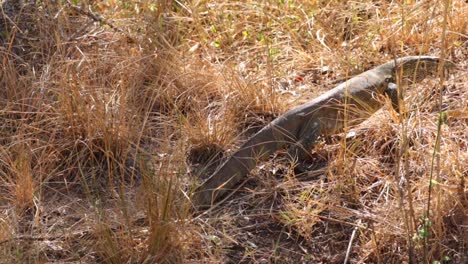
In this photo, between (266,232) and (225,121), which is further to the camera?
(225,121)

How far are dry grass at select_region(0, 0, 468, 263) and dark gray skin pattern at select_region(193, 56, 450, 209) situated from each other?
0.10m

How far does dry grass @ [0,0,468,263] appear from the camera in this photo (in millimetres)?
4133

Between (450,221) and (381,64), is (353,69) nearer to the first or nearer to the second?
(381,64)

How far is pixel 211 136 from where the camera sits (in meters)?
5.06

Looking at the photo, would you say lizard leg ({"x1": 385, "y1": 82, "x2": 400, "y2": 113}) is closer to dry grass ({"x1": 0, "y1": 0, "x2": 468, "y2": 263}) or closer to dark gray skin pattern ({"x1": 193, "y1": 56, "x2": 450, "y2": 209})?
dark gray skin pattern ({"x1": 193, "y1": 56, "x2": 450, "y2": 209})

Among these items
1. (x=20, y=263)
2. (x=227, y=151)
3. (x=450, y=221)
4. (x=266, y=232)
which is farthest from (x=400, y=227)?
(x=20, y=263)

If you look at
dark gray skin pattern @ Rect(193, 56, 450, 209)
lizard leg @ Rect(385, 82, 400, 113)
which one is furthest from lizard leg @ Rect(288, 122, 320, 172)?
lizard leg @ Rect(385, 82, 400, 113)

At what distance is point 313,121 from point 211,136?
570 millimetres

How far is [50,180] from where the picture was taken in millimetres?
4926

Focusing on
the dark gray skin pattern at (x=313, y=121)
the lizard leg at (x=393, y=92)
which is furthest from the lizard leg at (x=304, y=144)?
the lizard leg at (x=393, y=92)

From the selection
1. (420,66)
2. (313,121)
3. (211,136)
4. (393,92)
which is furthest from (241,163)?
(420,66)

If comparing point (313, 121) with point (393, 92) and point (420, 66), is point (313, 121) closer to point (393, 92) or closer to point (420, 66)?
point (393, 92)

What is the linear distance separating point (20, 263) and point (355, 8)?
120 inches

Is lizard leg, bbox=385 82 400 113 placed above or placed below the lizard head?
below
